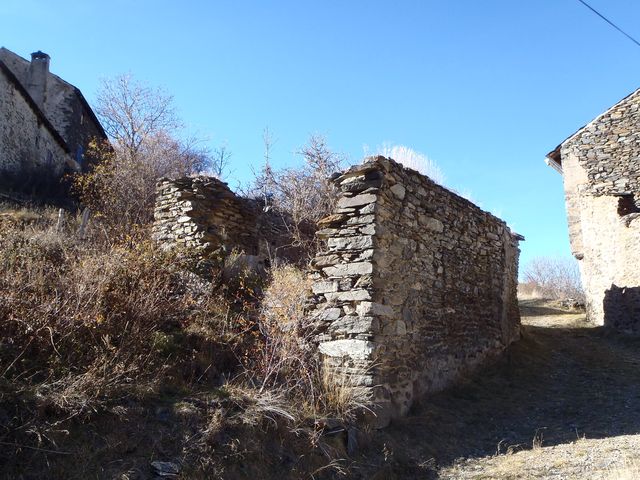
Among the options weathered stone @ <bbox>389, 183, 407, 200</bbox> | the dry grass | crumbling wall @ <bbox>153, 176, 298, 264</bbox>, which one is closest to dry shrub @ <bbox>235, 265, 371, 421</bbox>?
the dry grass

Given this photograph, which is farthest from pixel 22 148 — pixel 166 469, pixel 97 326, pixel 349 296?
pixel 166 469

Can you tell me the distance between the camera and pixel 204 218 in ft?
31.8

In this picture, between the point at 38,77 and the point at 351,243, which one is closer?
the point at 351,243

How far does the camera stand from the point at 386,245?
6520mm

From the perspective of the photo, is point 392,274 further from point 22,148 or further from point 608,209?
point 22,148

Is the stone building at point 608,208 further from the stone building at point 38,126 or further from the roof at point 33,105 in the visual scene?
the roof at point 33,105

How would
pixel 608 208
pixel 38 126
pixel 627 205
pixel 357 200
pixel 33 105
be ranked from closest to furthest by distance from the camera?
1. pixel 357 200
2. pixel 627 205
3. pixel 608 208
4. pixel 33 105
5. pixel 38 126

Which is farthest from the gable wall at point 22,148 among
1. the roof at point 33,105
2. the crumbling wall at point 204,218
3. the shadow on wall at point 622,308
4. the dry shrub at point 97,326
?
the shadow on wall at point 622,308

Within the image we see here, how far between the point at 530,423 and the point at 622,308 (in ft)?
26.0

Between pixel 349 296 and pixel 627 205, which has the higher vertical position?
pixel 627 205

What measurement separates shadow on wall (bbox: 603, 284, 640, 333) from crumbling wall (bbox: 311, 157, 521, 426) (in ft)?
21.0

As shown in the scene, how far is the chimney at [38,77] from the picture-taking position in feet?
74.0

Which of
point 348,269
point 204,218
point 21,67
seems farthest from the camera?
point 21,67

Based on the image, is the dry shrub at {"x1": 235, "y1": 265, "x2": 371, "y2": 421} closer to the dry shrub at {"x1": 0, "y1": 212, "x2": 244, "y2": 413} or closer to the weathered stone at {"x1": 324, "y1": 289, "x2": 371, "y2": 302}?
the weathered stone at {"x1": 324, "y1": 289, "x2": 371, "y2": 302}
